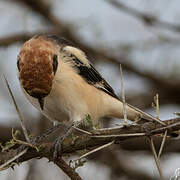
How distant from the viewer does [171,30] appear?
234 inches

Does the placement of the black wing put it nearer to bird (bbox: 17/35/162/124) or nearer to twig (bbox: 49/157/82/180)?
bird (bbox: 17/35/162/124)

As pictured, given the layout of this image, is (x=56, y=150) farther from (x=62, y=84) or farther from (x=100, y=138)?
(x=62, y=84)

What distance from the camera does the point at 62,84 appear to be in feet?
14.5

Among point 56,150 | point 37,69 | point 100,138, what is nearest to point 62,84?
point 37,69

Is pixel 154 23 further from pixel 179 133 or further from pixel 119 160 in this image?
pixel 179 133

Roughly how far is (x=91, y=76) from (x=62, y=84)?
649mm

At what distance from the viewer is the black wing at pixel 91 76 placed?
192 inches

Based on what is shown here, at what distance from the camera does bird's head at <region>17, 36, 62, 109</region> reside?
398 centimetres

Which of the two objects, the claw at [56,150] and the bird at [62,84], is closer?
the claw at [56,150]

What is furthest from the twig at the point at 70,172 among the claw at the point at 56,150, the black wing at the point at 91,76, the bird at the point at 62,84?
the black wing at the point at 91,76

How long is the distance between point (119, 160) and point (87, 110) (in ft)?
4.78

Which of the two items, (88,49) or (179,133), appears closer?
(179,133)

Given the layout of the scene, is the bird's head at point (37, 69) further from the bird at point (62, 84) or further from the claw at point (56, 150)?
the claw at point (56, 150)

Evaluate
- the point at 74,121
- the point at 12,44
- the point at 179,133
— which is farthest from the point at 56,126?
the point at 179,133
